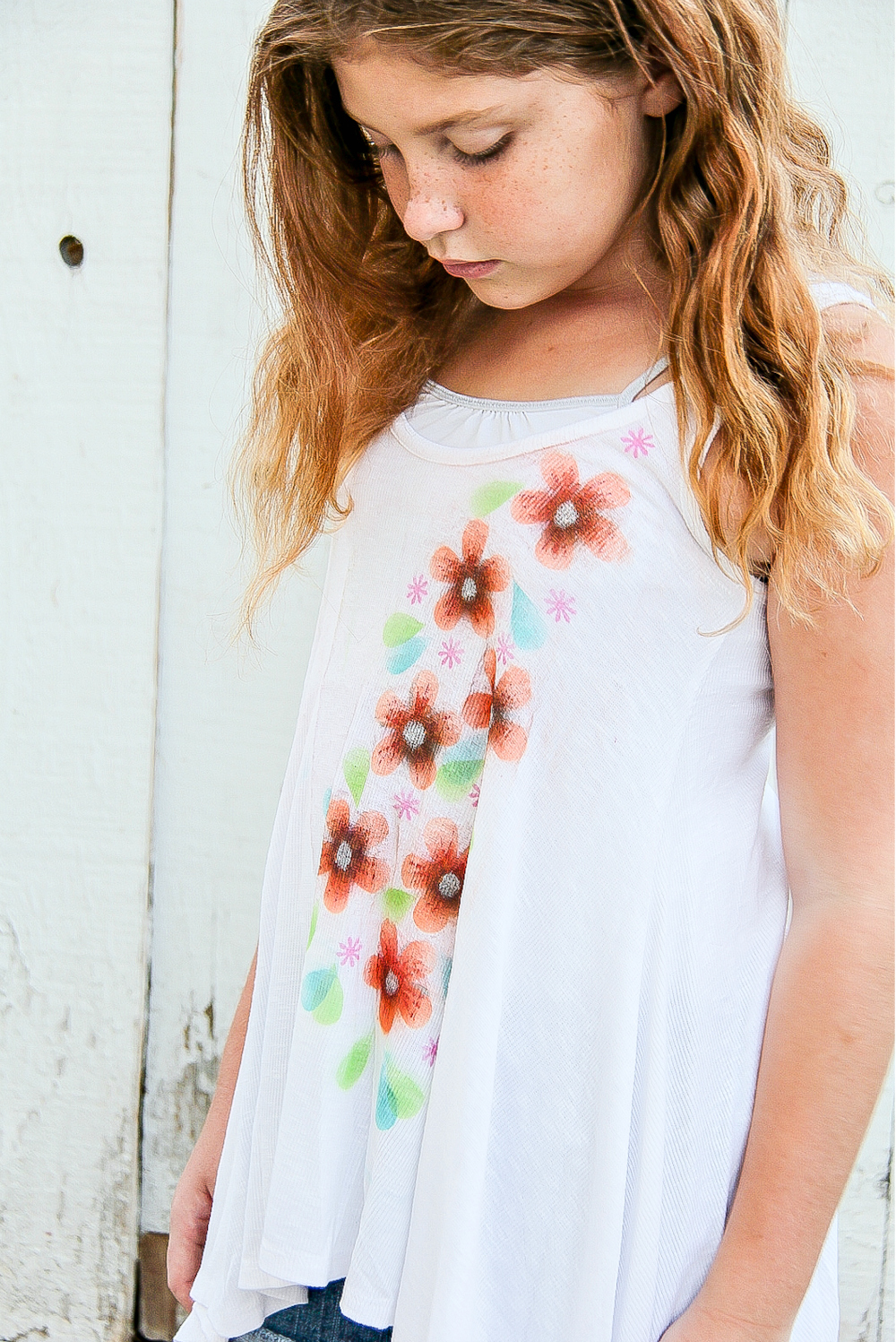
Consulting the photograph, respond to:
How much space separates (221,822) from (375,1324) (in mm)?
608

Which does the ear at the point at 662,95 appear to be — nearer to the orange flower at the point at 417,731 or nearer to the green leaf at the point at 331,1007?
the orange flower at the point at 417,731

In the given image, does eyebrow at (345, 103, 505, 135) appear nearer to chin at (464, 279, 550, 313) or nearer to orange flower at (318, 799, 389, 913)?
chin at (464, 279, 550, 313)

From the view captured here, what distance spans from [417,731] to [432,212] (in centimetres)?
29

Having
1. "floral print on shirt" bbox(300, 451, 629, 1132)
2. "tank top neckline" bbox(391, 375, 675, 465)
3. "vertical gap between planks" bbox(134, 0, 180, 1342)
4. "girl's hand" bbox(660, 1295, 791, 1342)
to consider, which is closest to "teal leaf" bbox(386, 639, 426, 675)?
"floral print on shirt" bbox(300, 451, 629, 1132)

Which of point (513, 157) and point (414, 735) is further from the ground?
point (513, 157)

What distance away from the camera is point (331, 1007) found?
0.65 m

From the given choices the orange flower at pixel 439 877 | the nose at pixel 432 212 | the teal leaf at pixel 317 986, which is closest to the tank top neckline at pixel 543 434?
the nose at pixel 432 212

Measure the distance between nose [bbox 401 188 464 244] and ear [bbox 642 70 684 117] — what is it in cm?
11

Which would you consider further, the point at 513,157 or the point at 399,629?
the point at 399,629

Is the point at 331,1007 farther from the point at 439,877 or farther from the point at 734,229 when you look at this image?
the point at 734,229

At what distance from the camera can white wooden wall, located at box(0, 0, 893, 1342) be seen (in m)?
1.05

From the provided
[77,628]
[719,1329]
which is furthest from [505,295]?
[77,628]

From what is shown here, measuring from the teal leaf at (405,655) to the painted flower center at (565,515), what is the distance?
0.11m

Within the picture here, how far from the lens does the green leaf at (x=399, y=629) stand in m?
0.64
